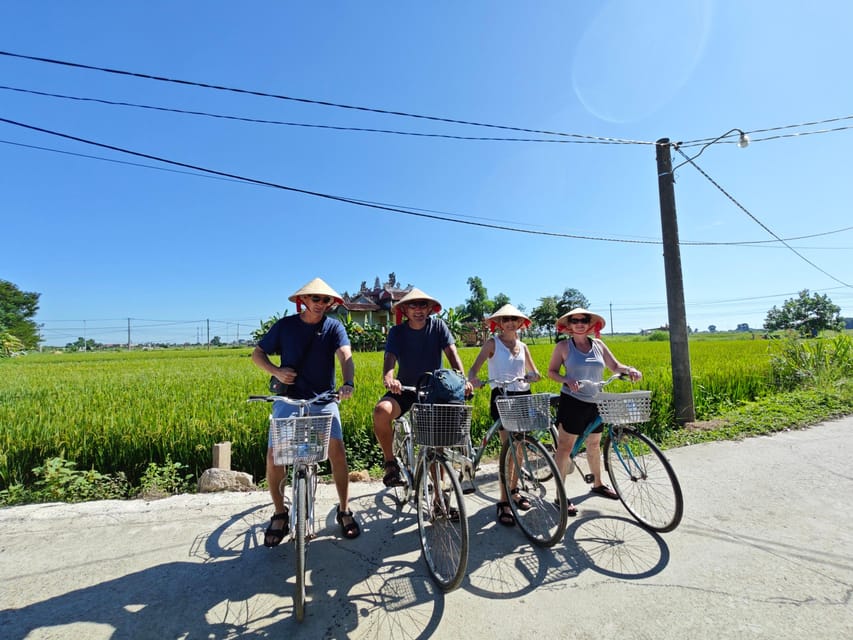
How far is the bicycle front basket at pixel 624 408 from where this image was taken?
279cm

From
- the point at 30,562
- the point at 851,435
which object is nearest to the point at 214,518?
the point at 30,562

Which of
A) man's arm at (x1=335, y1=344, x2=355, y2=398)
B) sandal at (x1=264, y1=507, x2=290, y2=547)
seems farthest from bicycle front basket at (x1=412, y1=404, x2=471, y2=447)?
sandal at (x1=264, y1=507, x2=290, y2=547)

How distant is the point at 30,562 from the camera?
8.18 feet

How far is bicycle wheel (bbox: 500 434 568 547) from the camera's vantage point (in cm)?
273

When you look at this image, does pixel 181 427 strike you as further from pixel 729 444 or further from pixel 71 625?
pixel 729 444

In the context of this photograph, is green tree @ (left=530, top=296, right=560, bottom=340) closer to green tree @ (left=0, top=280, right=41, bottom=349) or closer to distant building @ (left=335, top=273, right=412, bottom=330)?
distant building @ (left=335, top=273, right=412, bottom=330)

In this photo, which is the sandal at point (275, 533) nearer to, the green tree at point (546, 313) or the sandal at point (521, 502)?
the sandal at point (521, 502)

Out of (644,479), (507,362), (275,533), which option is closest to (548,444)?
(644,479)

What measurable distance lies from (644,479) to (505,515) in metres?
1.14

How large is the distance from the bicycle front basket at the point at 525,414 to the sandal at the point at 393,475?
1.07 m

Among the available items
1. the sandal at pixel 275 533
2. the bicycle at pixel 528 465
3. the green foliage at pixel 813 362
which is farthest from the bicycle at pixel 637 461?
the green foliage at pixel 813 362

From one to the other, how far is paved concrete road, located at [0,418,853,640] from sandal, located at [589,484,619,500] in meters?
0.09

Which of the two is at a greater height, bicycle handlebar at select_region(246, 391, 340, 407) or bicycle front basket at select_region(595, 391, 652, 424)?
bicycle handlebar at select_region(246, 391, 340, 407)

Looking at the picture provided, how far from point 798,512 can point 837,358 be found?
8385mm
